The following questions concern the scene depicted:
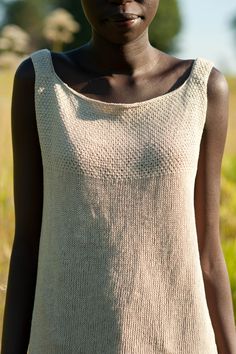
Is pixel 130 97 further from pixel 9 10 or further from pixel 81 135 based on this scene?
pixel 9 10

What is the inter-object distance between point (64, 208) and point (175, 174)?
0.79 ft

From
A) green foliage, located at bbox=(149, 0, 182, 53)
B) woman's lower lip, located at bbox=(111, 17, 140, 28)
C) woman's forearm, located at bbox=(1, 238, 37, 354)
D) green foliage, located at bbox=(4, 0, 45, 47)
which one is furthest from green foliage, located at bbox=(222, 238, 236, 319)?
green foliage, located at bbox=(4, 0, 45, 47)

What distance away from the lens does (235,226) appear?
5.75 meters

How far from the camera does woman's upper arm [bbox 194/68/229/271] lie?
6.95ft

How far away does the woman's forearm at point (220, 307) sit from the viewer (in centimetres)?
216

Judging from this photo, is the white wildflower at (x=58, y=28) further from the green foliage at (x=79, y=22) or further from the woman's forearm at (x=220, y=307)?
the green foliage at (x=79, y=22)

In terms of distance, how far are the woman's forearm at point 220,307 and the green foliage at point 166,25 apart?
34.7 metres

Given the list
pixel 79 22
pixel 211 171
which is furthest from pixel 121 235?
pixel 79 22

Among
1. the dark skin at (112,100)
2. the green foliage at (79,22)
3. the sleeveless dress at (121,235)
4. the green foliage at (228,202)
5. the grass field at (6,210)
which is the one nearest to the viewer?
the sleeveless dress at (121,235)

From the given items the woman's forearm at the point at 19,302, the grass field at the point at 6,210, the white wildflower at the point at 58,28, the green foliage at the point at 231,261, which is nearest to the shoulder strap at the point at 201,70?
the woman's forearm at the point at 19,302

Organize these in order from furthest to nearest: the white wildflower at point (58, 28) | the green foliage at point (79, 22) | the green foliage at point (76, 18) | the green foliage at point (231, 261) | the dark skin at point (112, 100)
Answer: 1. the green foliage at point (76, 18)
2. the green foliage at point (79, 22)
3. the white wildflower at point (58, 28)
4. the green foliage at point (231, 261)
5. the dark skin at point (112, 100)

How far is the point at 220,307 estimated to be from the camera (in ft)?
7.11

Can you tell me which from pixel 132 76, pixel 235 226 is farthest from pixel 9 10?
pixel 132 76

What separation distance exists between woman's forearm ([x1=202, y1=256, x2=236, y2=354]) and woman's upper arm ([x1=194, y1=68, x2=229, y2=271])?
23 mm
